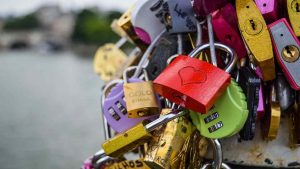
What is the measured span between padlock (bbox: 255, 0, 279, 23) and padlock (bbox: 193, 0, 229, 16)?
0.08 meters

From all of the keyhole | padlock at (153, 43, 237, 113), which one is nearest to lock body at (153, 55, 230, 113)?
padlock at (153, 43, 237, 113)

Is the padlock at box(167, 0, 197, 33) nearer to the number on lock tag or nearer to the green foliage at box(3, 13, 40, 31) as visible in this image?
the number on lock tag

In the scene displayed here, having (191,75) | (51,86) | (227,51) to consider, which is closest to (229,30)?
(227,51)

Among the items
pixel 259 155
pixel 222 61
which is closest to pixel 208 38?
pixel 222 61

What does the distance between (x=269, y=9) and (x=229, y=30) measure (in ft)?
0.33

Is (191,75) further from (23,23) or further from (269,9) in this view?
(23,23)

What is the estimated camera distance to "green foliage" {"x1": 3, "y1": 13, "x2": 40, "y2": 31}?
169ft

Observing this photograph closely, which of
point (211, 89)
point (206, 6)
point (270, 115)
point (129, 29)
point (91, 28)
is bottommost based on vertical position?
point (270, 115)

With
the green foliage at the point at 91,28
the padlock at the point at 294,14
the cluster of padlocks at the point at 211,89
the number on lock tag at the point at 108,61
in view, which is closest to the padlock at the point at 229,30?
the cluster of padlocks at the point at 211,89

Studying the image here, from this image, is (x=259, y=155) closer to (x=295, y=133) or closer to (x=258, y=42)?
(x=295, y=133)

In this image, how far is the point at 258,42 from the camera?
3.34 ft

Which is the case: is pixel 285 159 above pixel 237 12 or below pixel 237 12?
below

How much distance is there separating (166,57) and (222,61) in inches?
6.0

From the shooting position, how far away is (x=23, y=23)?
5259cm
